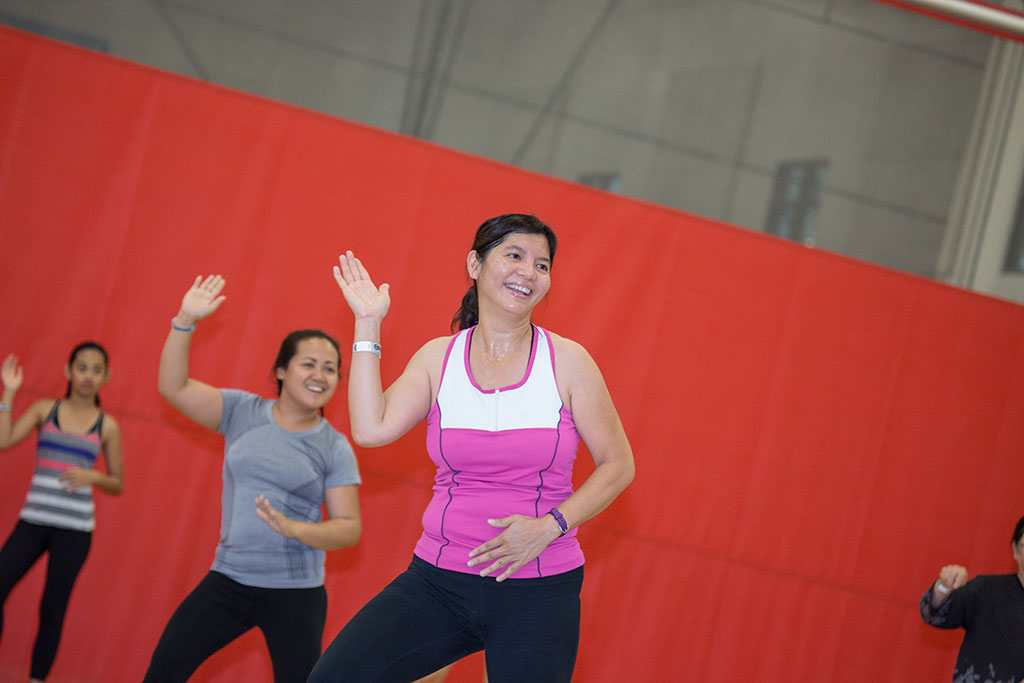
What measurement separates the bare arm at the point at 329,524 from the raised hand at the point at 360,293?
0.76 metres

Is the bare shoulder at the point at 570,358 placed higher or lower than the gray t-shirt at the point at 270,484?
higher

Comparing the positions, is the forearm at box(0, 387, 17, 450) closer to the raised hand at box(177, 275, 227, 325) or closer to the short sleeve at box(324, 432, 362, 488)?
the raised hand at box(177, 275, 227, 325)

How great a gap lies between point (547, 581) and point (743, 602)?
8.93 feet

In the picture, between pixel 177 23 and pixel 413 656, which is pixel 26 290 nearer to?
pixel 177 23

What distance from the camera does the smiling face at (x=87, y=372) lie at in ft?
12.5

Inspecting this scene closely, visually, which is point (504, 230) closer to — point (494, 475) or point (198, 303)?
point (494, 475)

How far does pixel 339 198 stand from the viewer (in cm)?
430

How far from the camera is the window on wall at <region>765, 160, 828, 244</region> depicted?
626 cm

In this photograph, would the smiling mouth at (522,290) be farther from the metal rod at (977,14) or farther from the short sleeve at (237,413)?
the metal rod at (977,14)

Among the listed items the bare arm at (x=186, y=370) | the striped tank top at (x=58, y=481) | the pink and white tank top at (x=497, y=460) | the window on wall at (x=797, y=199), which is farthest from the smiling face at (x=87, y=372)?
the window on wall at (x=797, y=199)

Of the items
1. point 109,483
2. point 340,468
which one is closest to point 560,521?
point 340,468

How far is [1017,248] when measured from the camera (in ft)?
19.8

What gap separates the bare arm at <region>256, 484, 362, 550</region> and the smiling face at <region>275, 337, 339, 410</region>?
0.30 meters

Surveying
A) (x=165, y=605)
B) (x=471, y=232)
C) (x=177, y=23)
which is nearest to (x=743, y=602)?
(x=471, y=232)
